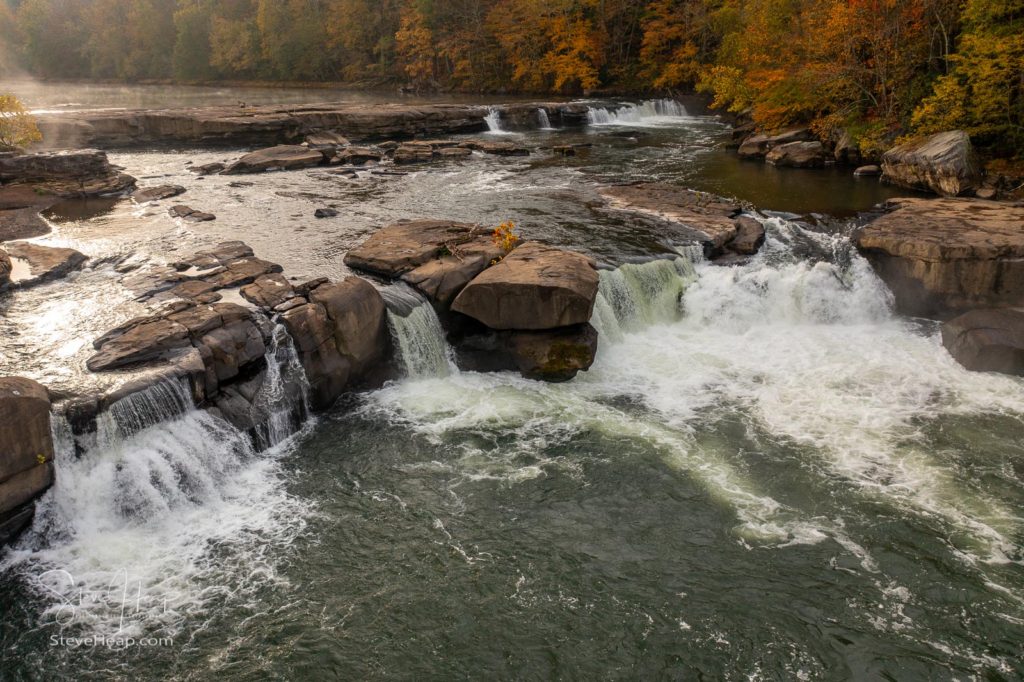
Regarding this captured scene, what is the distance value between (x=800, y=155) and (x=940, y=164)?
6.46 m

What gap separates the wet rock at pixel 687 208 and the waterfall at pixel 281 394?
33.7 feet

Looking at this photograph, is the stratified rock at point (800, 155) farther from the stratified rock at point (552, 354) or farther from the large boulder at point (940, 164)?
the stratified rock at point (552, 354)

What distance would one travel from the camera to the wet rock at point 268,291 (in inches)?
472

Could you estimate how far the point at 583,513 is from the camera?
9031mm

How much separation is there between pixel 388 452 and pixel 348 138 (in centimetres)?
2573

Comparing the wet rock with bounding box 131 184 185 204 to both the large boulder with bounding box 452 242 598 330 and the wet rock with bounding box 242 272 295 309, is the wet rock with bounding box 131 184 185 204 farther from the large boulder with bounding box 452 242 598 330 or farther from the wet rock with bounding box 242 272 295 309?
the large boulder with bounding box 452 242 598 330

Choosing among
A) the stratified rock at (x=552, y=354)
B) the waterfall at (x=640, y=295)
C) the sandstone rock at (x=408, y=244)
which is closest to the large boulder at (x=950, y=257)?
the waterfall at (x=640, y=295)

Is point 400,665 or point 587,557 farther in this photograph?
point 587,557

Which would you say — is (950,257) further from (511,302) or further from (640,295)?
(511,302)

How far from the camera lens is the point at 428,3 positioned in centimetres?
5559

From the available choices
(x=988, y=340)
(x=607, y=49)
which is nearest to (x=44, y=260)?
(x=988, y=340)

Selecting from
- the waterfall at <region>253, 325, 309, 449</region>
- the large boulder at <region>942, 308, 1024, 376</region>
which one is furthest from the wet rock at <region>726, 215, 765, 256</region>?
the waterfall at <region>253, 325, 309, 449</region>

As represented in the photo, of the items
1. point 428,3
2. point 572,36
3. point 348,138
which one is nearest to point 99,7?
point 428,3

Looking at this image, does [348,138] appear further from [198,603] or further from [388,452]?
[198,603]
